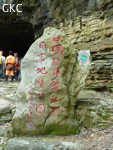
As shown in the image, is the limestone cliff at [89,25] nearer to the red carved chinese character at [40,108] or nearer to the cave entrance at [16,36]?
the cave entrance at [16,36]

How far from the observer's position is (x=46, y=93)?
279cm

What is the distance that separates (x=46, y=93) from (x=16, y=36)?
537 inches

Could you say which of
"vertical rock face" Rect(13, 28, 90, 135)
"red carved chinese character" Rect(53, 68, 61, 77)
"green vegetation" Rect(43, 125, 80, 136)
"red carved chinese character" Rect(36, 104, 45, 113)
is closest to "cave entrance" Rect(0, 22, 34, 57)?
"vertical rock face" Rect(13, 28, 90, 135)

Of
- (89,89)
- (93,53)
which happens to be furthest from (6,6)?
(89,89)

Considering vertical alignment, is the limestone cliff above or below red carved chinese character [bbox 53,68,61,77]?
above

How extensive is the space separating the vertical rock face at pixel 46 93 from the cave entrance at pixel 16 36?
10.2 metres

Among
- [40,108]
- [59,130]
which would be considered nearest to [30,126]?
[40,108]

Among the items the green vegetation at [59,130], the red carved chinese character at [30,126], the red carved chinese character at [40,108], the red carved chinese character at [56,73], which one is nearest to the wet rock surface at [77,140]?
the green vegetation at [59,130]

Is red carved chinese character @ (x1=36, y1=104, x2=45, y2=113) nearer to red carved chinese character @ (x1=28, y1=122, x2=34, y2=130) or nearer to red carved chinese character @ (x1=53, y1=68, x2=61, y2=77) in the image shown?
red carved chinese character @ (x1=28, y1=122, x2=34, y2=130)

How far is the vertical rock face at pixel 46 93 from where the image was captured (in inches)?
109

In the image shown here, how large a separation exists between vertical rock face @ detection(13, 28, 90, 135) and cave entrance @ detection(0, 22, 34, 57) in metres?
10.2

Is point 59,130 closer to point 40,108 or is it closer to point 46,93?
point 40,108

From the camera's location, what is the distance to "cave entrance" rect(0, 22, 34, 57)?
1259 cm

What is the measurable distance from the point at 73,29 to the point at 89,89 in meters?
3.21
